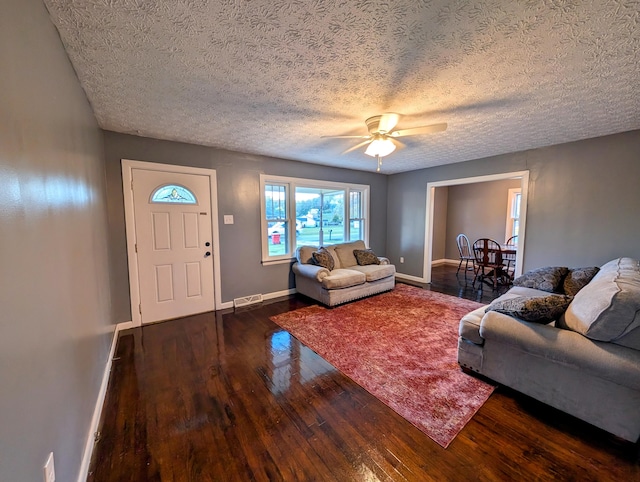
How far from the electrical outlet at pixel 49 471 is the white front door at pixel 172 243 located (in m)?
2.65

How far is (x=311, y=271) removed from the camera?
4098 mm

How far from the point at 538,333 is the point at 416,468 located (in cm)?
124

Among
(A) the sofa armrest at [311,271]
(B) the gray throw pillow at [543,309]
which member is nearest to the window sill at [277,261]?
(A) the sofa armrest at [311,271]

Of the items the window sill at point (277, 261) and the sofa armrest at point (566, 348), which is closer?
the sofa armrest at point (566, 348)

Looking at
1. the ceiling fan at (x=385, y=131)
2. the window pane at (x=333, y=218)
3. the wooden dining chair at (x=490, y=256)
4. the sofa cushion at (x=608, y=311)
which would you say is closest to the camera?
the sofa cushion at (x=608, y=311)

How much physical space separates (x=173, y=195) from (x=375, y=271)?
126 inches

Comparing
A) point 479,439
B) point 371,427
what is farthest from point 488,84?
point 371,427

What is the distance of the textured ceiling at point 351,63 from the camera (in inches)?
52.9

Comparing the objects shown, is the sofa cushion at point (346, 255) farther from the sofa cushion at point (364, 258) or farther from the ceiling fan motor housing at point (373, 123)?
the ceiling fan motor housing at point (373, 123)

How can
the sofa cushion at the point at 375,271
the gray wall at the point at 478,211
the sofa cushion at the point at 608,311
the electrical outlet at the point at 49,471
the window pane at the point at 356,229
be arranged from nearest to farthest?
the electrical outlet at the point at 49,471
the sofa cushion at the point at 608,311
the sofa cushion at the point at 375,271
the window pane at the point at 356,229
the gray wall at the point at 478,211

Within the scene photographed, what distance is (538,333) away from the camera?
185 cm

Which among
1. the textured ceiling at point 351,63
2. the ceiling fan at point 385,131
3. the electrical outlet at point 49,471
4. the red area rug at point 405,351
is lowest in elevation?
the red area rug at point 405,351

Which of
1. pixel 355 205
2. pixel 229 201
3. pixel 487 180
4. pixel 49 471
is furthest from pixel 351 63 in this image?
pixel 355 205

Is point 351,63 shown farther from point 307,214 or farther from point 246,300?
point 246,300
